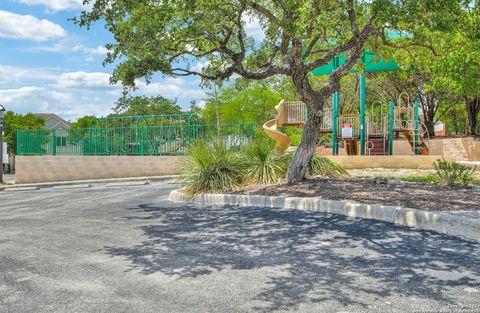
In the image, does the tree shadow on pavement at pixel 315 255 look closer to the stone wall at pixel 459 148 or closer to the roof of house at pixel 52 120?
the stone wall at pixel 459 148

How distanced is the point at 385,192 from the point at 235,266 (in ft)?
18.0

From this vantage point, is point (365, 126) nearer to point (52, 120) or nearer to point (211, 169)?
point (211, 169)

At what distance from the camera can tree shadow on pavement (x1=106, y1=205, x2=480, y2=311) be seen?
14.3 feet

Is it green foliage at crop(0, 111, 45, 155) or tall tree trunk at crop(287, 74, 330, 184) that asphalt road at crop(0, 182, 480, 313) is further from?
green foliage at crop(0, 111, 45, 155)

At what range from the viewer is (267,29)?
492 inches

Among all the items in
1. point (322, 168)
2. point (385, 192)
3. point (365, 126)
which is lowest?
point (385, 192)

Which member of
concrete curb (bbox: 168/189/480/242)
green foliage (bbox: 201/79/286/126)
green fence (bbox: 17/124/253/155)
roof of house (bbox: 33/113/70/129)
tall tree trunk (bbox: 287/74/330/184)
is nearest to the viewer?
concrete curb (bbox: 168/189/480/242)

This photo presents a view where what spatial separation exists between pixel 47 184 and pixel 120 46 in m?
11.3

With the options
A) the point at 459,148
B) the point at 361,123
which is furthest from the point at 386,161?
the point at 459,148

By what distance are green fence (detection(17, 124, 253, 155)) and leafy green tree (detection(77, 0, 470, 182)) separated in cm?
855

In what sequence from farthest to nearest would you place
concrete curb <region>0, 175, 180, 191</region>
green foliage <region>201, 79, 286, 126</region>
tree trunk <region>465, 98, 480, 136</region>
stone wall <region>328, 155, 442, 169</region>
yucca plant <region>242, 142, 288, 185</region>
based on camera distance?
green foliage <region>201, 79, 286, 126</region>
tree trunk <region>465, 98, 480, 136</region>
concrete curb <region>0, 175, 180, 191</region>
stone wall <region>328, 155, 442, 169</region>
yucca plant <region>242, 142, 288, 185</region>

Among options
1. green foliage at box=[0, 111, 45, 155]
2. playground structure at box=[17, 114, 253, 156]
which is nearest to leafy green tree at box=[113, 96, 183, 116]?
green foliage at box=[0, 111, 45, 155]

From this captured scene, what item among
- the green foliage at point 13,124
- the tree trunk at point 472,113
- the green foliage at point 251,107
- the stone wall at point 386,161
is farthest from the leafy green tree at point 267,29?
the green foliage at point 13,124

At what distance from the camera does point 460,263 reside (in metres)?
5.27
